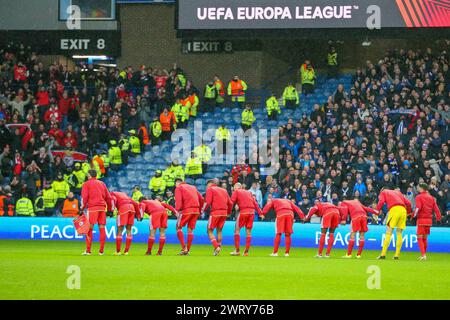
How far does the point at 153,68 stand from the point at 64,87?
13.6ft

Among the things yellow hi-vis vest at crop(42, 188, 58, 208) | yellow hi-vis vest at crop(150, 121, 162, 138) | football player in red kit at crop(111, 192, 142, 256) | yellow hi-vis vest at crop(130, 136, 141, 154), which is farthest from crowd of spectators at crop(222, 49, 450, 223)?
football player in red kit at crop(111, 192, 142, 256)

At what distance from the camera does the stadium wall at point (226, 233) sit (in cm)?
3148

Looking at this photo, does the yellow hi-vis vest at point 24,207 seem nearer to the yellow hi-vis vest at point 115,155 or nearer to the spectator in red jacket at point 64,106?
the yellow hi-vis vest at point 115,155

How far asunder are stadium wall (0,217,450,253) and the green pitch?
4.32m

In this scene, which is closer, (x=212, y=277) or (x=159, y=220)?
(x=212, y=277)

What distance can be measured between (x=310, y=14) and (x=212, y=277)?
15.6 metres

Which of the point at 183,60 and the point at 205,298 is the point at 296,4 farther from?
the point at 205,298

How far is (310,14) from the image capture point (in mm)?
33219

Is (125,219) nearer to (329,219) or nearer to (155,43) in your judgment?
(329,219)

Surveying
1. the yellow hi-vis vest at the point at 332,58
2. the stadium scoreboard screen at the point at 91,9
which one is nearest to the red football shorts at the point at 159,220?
the stadium scoreboard screen at the point at 91,9

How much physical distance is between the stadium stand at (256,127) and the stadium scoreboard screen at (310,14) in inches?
148

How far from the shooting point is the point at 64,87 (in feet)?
133

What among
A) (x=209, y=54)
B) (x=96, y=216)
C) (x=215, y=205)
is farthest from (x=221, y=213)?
(x=209, y=54)

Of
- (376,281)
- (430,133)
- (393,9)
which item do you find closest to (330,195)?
(430,133)
